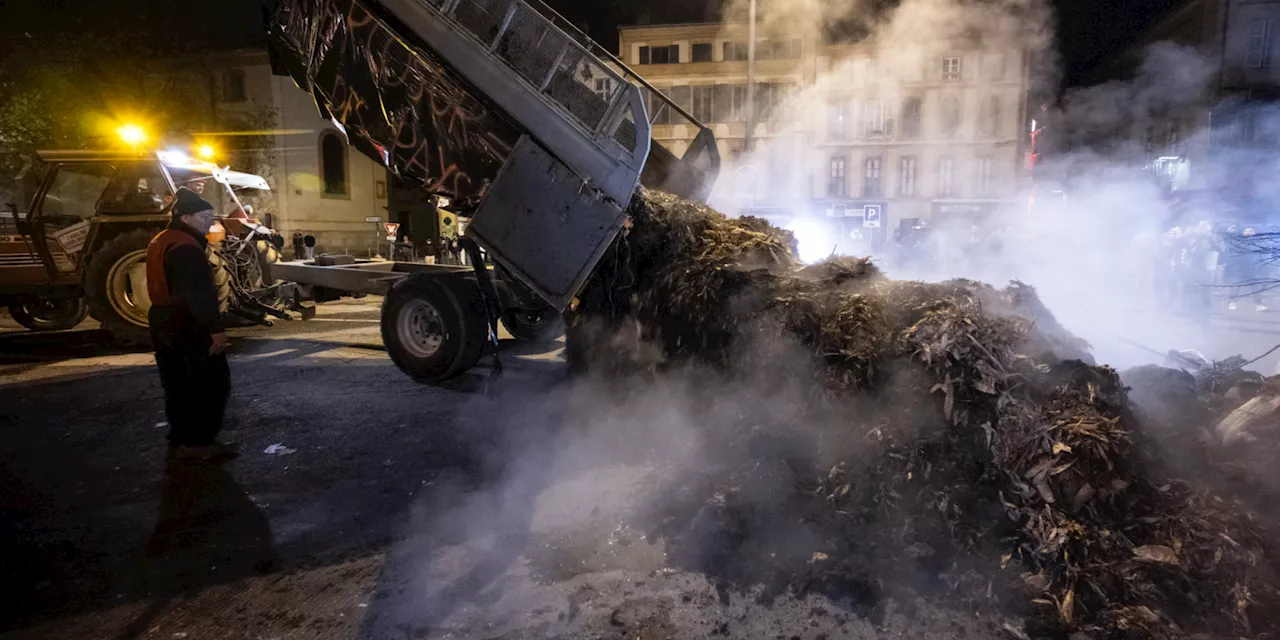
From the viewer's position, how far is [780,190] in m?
19.3

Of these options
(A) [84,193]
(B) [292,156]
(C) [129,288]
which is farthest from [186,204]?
(B) [292,156]

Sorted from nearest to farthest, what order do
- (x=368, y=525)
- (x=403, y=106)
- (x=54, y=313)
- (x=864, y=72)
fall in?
1. (x=368, y=525)
2. (x=403, y=106)
3. (x=54, y=313)
4. (x=864, y=72)

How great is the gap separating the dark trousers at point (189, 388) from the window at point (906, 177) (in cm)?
3301

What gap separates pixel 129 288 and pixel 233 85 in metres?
29.6

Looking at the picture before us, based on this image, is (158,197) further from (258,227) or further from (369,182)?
(369,182)

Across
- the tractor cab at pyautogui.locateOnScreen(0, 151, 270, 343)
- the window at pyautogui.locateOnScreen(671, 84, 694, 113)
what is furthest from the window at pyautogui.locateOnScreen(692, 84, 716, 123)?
the tractor cab at pyautogui.locateOnScreen(0, 151, 270, 343)

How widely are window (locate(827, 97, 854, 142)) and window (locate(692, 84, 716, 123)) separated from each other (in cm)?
1249

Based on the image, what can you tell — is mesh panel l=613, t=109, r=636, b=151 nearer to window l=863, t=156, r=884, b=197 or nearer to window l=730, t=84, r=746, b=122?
window l=730, t=84, r=746, b=122

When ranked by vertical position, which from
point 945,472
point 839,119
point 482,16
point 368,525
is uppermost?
point 839,119

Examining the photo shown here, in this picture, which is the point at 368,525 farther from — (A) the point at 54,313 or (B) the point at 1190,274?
(B) the point at 1190,274

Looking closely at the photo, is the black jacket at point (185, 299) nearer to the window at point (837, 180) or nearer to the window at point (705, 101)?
the window at point (837, 180)

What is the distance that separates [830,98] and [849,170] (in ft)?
47.2

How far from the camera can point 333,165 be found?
106ft

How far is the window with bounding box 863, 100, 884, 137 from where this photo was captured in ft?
65.5
